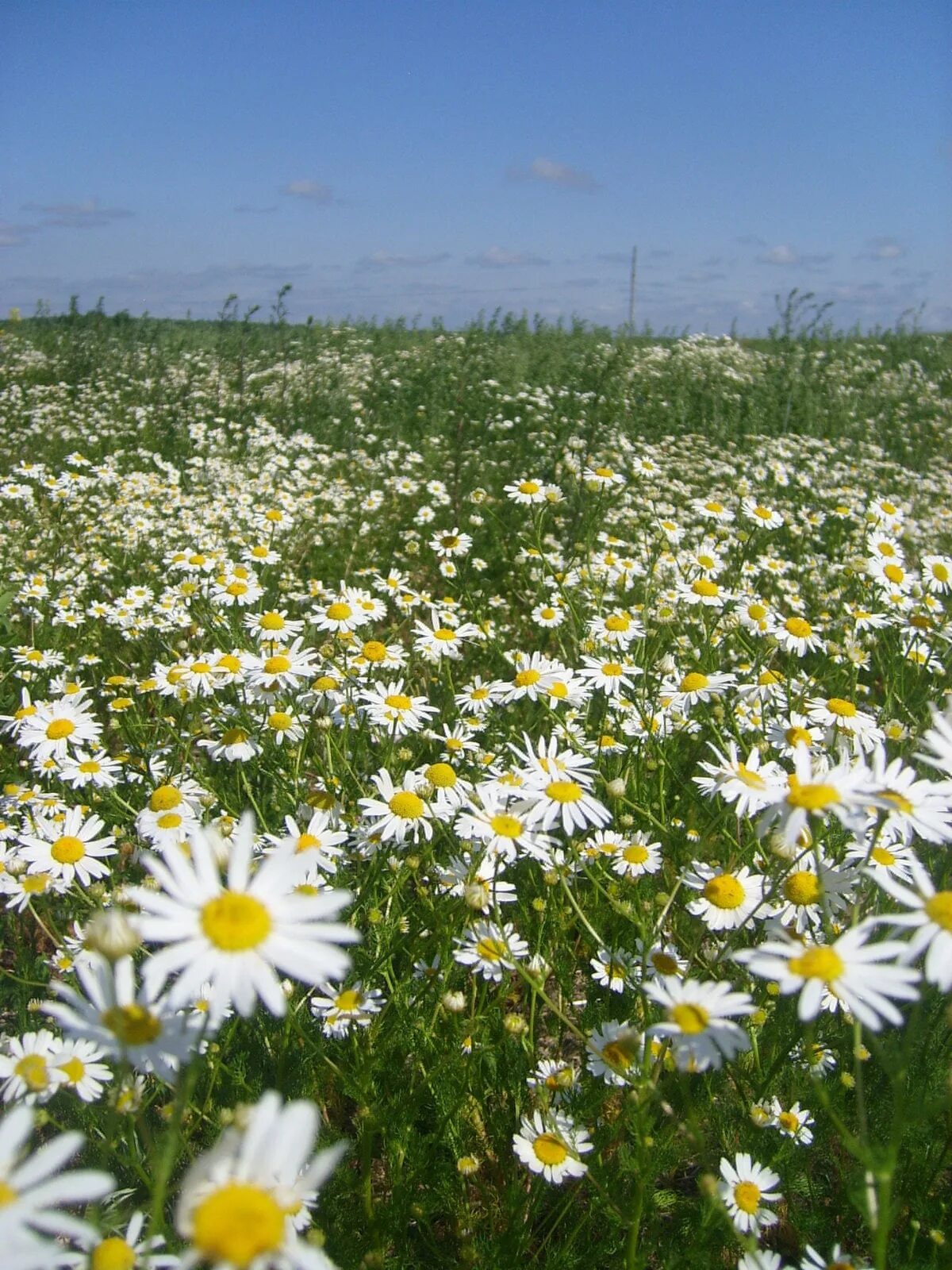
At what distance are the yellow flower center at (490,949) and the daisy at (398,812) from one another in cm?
28

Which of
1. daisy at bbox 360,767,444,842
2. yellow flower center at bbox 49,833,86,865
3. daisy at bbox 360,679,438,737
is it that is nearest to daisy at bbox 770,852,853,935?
daisy at bbox 360,767,444,842

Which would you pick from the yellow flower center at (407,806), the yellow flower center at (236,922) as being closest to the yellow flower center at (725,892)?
the yellow flower center at (407,806)

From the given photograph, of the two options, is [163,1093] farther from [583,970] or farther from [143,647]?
[143,647]

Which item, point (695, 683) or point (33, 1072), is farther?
point (695, 683)

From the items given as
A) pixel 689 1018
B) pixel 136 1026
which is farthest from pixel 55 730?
pixel 689 1018

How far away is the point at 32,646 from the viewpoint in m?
3.61

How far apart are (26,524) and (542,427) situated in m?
4.16

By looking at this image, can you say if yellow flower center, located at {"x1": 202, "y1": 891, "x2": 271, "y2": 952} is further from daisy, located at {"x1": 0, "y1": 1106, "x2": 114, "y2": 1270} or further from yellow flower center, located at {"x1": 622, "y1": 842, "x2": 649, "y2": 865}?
yellow flower center, located at {"x1": 622, "y1": 842, "x2": 649, "y2": 865}

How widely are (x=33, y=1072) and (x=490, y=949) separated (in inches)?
32.6

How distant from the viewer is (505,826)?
5.68 ft

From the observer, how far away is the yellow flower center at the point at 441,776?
2086 millimetres

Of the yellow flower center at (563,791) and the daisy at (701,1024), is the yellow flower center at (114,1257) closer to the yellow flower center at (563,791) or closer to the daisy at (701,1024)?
the daisy at (701,1024)

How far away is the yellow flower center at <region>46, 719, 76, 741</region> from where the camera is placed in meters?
2.45

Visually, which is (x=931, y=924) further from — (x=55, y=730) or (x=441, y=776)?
(x=55, y=730)
